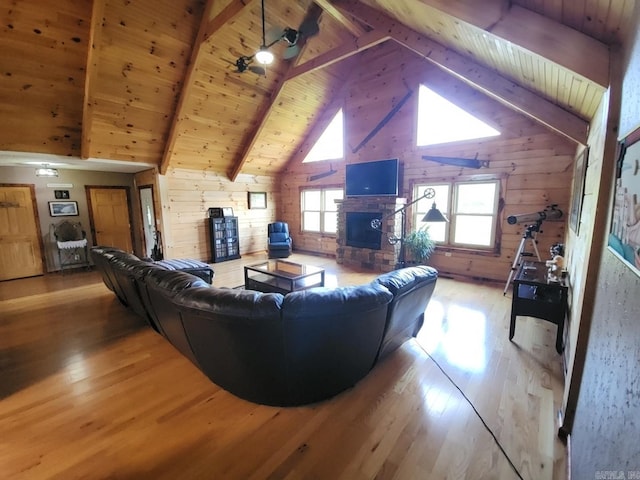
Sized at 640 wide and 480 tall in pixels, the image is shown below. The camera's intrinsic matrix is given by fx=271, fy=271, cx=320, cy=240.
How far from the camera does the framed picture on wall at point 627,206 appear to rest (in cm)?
90

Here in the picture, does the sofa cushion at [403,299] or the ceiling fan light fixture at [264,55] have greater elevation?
the ceiling fan light fixture at [264,55]

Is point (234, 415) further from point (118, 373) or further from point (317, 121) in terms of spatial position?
point (317, 121)

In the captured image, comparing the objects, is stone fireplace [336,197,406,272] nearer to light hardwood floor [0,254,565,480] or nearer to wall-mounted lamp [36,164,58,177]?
light hardwood floor [0,254,565,480]

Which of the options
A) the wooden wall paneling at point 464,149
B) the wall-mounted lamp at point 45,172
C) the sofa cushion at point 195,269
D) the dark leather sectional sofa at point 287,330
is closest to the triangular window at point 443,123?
the wooden wall paneling at point 464,149

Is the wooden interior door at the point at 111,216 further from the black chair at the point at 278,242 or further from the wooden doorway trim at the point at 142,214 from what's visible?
the black chair at the point at 278,242

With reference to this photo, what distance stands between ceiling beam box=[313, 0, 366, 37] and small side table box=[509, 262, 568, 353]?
4.10 m

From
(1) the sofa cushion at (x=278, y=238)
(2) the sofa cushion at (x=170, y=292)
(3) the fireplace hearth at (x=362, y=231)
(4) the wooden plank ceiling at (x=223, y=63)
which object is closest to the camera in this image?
(4) the wooden plank ceiling at (x=223, y=63)

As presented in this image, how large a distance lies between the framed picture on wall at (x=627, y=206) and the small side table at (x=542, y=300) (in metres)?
1.61

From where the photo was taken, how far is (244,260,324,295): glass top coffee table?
3.70m

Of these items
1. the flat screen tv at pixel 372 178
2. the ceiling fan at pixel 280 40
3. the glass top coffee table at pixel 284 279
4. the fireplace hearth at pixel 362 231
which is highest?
the ceiling fan at pixel 280 40

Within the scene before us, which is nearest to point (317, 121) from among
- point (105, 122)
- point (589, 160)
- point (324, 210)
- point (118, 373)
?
point (324, 210)

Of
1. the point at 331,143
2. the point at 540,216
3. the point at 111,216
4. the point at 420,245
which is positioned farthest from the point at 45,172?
the point at 540,216

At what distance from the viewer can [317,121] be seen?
6.88 metres

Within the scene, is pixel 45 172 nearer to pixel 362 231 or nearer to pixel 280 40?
pixel 280 40
